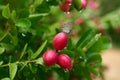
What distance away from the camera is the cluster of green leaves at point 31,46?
4.30 ft

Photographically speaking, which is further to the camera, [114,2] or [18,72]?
[114,2]

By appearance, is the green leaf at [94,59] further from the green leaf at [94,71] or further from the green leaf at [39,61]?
the green leaf at [39,61]

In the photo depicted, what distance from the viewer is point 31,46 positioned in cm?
151

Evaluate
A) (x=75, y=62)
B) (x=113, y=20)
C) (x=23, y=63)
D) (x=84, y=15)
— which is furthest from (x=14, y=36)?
(x=84, y=15)

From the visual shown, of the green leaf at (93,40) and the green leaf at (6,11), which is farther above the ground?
the green leaf at (6,11)

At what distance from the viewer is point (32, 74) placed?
1363mm

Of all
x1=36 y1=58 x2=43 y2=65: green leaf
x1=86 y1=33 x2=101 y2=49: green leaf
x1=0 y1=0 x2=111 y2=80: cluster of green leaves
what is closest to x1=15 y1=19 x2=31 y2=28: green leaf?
x1=0 y1=0 x2=111 y2=80: cluster of green leaves

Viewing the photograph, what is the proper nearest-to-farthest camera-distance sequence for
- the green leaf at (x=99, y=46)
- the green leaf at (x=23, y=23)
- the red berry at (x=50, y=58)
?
the red berry at (x=50, y=58) → the green leaf at (x=23, y=23) → the green leaf at (x=99, y=46)

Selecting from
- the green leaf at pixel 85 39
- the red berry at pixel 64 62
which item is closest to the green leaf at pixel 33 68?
the red berry at pixel 64 62

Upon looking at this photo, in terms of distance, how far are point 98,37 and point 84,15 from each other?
1.67 m

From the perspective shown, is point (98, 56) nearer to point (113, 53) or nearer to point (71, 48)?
point (71, 48)

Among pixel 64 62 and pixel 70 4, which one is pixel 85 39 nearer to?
pixel 70 4

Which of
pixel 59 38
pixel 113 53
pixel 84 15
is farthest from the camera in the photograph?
pixel 113 53

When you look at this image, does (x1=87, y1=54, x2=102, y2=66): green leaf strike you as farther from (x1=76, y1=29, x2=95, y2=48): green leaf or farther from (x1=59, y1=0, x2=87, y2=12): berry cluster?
(x1=59, y1=0, x2=87, y2=12): berry cluster
